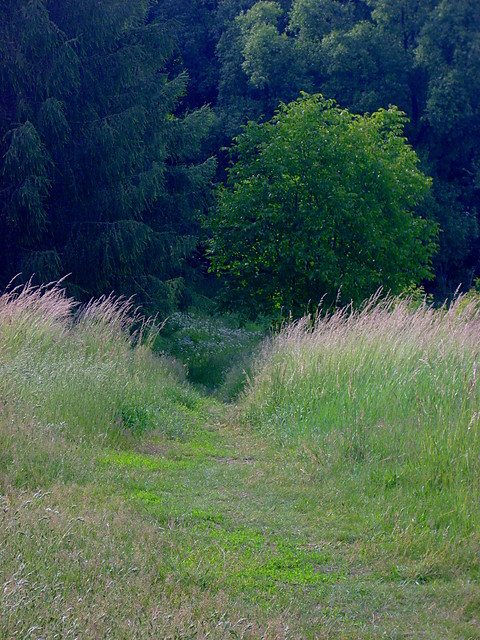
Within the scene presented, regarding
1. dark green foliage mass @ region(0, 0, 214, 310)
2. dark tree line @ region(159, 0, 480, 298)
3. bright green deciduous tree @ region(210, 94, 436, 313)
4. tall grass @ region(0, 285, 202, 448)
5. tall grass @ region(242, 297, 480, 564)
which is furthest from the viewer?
dark tree line @ region(159, 0, 480, 298)

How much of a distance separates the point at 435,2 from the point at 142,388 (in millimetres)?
29060

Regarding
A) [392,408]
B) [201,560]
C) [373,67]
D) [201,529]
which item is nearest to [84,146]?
[392,408]

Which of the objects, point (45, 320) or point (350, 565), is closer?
point (350, 565)

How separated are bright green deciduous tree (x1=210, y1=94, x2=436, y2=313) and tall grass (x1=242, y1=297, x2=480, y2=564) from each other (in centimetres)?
612

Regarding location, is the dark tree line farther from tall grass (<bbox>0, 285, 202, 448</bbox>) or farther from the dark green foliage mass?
tall grass (<bbox>0, 285, 202, 448</bbox>)

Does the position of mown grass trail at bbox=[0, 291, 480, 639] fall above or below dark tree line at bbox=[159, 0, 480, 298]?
below

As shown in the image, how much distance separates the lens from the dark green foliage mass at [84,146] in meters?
17.4

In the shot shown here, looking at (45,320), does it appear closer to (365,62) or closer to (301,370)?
(301,370)

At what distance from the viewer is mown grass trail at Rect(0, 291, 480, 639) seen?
13.3 ft

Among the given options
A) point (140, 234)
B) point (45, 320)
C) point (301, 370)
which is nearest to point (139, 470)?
point (301, 370)

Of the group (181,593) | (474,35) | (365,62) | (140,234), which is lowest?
(140,234)

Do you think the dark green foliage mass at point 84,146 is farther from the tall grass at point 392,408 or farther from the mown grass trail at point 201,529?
the mown grass trail at point 201,529

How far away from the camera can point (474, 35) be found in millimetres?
31422

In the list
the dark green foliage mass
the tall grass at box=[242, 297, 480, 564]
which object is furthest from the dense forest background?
the tall grass at box=[242, 297, 480, 564]
